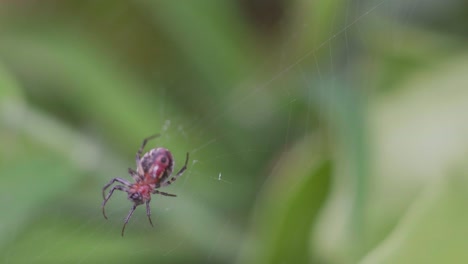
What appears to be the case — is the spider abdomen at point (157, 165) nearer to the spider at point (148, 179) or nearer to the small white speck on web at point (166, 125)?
the spider at point (148, 179)

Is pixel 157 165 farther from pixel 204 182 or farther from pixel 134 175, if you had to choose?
pixel 204 182

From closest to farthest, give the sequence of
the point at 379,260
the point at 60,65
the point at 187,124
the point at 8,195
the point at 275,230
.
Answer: the point at 379,260 < the point at 275,230 < the point at 8,195 < the point at 187,124 < the point at 60,65

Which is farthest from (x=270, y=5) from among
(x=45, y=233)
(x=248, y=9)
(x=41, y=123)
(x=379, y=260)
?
(x=379, y=260)

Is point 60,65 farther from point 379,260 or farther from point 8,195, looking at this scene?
point 379,260

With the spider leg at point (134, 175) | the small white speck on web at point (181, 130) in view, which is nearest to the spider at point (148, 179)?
the spider leg at point (134, 175)

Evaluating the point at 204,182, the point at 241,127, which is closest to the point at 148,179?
the point at 204,182

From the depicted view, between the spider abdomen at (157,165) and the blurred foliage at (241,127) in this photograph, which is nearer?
the blurred foliage at (241,127)

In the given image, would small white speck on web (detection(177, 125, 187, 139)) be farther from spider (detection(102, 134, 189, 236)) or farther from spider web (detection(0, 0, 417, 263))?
spider (detection(102, 134, 189, 236))
